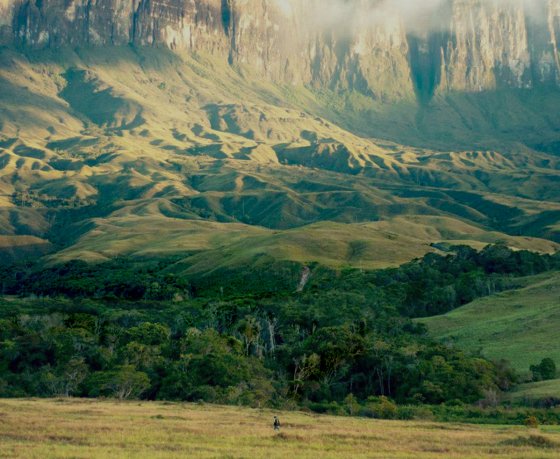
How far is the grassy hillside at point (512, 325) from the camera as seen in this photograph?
121 metres

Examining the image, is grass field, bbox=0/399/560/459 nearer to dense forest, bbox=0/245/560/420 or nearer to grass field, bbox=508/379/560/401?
dense forest, bbox=0/245/560/420

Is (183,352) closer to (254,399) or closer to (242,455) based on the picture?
(254,399)

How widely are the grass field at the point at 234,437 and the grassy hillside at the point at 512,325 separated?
50.2m

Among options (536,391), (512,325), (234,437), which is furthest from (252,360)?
(234,437)

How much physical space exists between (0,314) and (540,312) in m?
92.9

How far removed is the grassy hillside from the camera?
396 feet

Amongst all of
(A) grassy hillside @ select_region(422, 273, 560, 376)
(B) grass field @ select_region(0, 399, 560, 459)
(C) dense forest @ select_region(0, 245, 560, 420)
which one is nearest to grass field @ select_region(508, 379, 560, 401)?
(C) dense forest @ select_region(0, 245, 560, 420)

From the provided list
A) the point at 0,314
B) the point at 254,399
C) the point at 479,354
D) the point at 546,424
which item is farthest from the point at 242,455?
the point at 0,314

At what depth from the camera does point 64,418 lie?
212 feet

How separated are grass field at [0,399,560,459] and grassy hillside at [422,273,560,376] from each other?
5016 cm

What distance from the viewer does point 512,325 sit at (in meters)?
137

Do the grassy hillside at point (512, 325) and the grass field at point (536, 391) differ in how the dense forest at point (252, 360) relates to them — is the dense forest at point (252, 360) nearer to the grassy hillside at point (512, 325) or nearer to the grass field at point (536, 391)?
the grass field at point (536, 391)

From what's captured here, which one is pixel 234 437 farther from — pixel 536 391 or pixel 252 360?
pixel 252 360

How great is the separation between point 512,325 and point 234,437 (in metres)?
88.7
